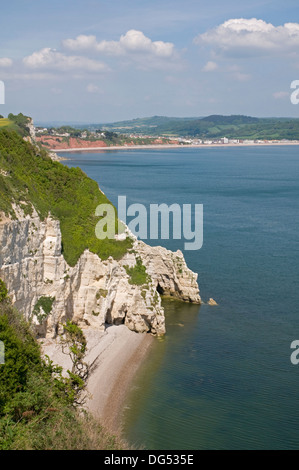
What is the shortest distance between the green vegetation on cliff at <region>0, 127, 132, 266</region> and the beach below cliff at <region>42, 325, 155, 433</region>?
16.2ft

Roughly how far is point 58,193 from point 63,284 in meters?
6.51

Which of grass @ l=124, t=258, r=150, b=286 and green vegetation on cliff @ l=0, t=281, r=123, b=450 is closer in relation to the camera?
green vegetation on cliff @ l=0, t=281, r=123, b=450

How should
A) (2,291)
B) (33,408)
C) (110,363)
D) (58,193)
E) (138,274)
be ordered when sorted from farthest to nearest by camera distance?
1. (138,274)
2. (58,193)
3. (110,363)
4. (2,291)
5. (33,408)

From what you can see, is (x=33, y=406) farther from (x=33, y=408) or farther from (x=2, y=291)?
(x=2, y=291)

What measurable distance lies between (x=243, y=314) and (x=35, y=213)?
17.2 m

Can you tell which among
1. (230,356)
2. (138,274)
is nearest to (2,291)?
(138,274)

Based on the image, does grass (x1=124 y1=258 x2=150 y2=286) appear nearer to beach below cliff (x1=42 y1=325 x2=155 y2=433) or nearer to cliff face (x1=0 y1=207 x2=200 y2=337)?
cliff face (x1=0 y1=207 x2=200 y2=337)

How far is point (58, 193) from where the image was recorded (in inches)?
1262

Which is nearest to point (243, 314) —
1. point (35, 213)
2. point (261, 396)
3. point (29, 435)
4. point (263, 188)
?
point (261, 396)

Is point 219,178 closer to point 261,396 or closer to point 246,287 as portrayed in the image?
point 246,287

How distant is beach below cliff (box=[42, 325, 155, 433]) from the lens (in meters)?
Answer: 24.3

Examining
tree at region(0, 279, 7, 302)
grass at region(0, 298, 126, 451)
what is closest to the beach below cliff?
grass at region(0, 298, 126, 451)

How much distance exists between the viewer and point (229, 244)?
54562 millimetres

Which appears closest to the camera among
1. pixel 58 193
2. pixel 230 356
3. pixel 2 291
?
pixel 2 291
